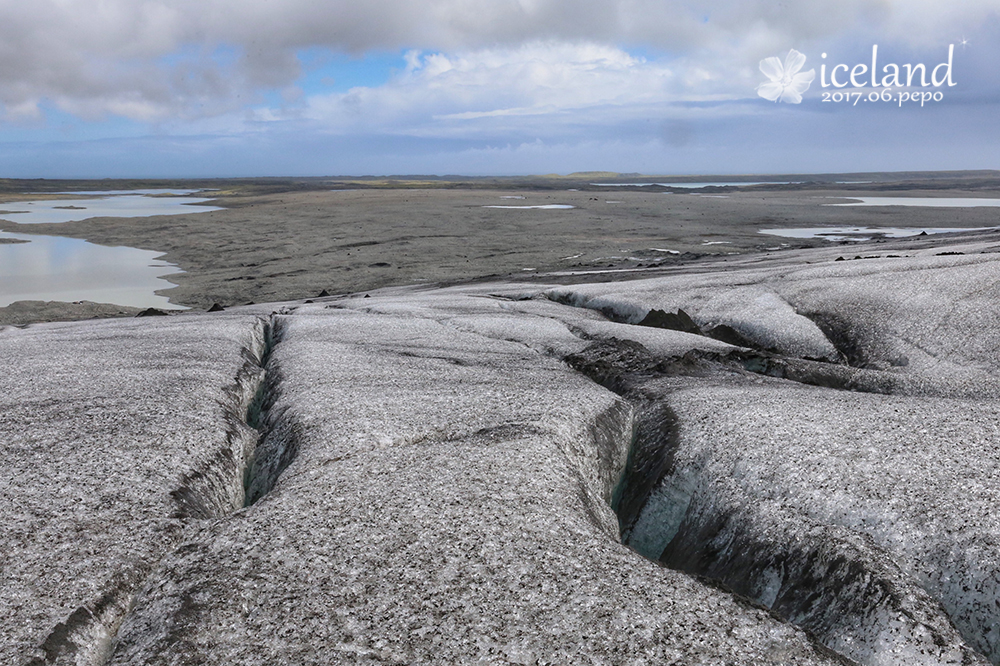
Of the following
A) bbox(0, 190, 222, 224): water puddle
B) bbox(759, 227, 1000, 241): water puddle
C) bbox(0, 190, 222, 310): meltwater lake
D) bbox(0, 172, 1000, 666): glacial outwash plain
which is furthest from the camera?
bbox(0, 190, 222, 224): water puddle

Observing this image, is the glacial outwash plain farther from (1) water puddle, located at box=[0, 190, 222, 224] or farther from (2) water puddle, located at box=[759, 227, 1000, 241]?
(1) water puddle, located at box=[0, 190, 222, 224]

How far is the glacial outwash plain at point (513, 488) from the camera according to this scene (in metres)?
8.42

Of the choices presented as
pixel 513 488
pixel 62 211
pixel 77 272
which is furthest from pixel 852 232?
pixel 62 211

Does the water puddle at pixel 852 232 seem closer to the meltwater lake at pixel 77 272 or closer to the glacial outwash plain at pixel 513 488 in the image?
the glacial outwash plain at pixel 513 488

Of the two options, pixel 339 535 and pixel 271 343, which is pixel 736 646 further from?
pixel 271 343

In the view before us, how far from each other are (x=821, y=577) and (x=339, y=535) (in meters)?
6.84

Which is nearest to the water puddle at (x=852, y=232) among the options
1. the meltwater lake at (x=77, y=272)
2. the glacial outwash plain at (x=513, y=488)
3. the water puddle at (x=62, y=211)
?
the glacial outwash plain at (x=513, y=488)

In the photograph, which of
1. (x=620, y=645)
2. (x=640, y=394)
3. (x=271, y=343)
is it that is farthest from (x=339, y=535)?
(x=271, y=343)

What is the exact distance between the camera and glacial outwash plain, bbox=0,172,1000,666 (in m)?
8.42

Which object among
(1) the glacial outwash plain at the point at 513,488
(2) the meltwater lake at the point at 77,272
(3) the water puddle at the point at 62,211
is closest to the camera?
(1) the glacial outwash plain at the point at 513,488

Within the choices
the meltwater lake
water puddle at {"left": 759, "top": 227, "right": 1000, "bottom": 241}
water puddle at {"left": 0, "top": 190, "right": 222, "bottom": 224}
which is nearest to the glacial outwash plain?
the meltwater lake

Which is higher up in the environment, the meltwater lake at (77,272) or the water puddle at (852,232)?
the water puddle at (852,232)

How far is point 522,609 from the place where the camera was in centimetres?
857

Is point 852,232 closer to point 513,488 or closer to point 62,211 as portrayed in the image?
point 513,488
